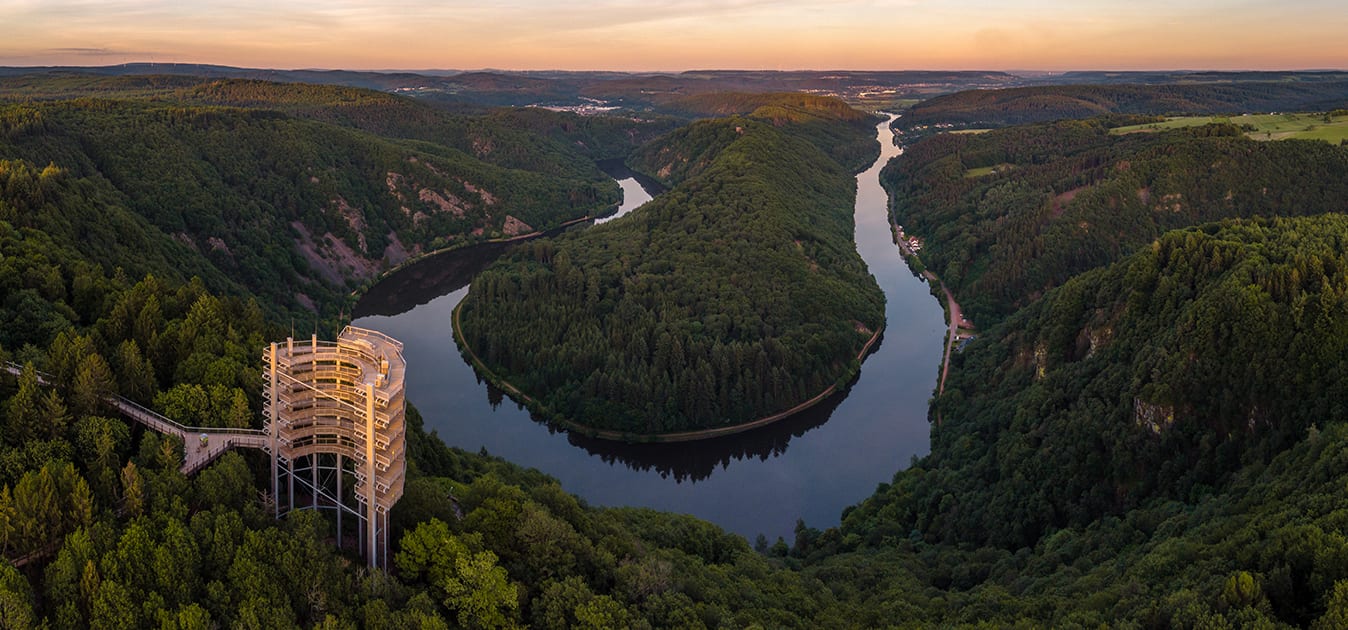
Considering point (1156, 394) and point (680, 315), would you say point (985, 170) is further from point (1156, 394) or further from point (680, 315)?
point (1156, 394)

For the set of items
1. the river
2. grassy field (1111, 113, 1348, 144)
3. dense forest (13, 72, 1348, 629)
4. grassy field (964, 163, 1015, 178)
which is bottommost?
the river

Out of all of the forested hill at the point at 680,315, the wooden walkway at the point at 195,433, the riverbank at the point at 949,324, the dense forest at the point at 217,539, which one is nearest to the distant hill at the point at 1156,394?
the riverbank at the point at 949,324

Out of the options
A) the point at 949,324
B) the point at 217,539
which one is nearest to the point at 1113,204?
the point at 949,324

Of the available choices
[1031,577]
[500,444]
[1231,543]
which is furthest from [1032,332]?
[500,444]

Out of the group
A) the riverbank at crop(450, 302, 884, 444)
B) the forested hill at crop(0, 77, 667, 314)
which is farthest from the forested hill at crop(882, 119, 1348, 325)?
the forested hill at crop(0, 77, 667, 314)

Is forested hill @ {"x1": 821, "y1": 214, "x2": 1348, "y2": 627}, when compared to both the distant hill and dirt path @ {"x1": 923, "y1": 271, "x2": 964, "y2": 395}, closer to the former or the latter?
the distant hill

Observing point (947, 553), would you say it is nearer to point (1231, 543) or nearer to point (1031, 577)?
point (1031, 577)

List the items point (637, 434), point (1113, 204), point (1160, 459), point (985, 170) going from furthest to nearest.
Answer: point (985, 170)
point (1113, 204)
point (637, 434)
point (1160, 459)

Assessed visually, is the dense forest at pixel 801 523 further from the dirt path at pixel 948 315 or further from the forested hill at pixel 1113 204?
the forested hill at pixel 1113 204
